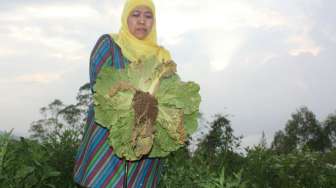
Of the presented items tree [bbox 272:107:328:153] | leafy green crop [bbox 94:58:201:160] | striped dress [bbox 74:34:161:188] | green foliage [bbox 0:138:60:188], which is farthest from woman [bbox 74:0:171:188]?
tree [bbox 272:107:328:153]

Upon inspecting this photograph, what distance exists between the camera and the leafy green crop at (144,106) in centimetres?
315

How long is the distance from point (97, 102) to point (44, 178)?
2024mm

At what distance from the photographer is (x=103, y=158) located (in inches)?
142

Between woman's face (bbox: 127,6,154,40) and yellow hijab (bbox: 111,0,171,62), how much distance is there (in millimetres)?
29

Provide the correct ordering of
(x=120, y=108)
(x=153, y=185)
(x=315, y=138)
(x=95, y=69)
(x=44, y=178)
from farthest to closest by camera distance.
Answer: (x=315, y=138) → (x=44, y=178) → (x=153, y=185) → (x=95, y=69) → (x=120, y=108)

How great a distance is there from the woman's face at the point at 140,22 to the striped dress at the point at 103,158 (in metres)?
→ 0.20

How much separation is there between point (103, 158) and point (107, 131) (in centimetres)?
20

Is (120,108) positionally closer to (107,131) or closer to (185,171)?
(107,131)

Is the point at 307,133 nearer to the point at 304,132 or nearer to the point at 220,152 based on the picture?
the point at 304,132

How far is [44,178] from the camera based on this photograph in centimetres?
491

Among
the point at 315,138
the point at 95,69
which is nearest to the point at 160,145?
the point at 95,69

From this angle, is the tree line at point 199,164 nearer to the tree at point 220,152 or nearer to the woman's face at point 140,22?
the tree at point 220,152

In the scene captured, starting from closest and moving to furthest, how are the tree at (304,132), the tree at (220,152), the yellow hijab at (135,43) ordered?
the yellow hijab at (135,43) < the tree at (220,152) < the tree at (304,132)

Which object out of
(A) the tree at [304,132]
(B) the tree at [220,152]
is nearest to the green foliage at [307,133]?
(A) the tree at [304,132]
